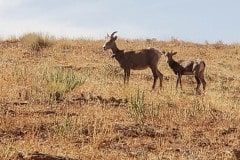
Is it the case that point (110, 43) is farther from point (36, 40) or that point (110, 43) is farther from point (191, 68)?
point (36, 40)

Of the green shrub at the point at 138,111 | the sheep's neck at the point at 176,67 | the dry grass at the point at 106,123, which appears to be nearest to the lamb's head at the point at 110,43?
the sheep's neck at the point at 176,67

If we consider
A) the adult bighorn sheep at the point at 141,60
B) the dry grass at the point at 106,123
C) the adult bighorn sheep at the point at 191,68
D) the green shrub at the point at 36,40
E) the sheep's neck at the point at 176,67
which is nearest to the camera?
the dry grass at the point at 106,123

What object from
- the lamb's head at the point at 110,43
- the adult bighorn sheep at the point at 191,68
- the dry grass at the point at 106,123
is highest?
the lamb's head at the point at 110,43

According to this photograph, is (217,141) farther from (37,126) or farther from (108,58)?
(108,58)

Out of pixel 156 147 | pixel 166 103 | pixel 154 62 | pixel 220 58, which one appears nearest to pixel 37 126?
pixel 156 147

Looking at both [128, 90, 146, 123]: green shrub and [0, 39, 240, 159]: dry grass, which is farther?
[128, 90, 146, 123]: green shrub

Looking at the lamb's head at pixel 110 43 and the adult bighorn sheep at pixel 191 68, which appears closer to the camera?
the adult bighorn sheep at pixel 191 68

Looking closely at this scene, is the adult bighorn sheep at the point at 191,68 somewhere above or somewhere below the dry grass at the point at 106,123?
above

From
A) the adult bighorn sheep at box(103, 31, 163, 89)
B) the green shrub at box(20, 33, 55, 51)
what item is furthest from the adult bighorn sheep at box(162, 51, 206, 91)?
the green shrub at box(20, 33, 55, 51)

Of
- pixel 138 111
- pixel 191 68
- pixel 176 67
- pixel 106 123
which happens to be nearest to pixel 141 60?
pixel 176 67

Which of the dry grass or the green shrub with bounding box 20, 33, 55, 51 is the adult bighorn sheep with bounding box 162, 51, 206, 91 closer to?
the dry grass

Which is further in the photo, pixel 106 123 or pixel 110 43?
pixel 110 43

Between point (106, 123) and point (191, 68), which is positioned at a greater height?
point (191, 68)

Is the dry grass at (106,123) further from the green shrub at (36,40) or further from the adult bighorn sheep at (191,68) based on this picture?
the green shrub at (36,40)
